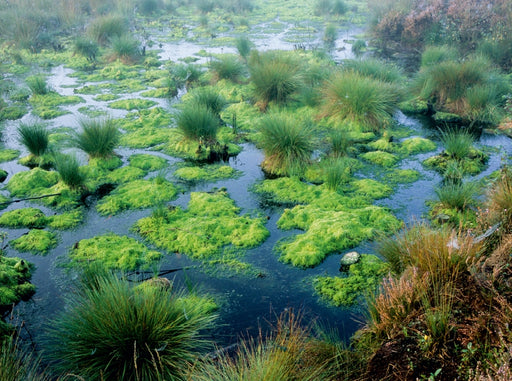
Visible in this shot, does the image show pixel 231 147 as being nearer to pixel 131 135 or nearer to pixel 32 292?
pixel 131 135

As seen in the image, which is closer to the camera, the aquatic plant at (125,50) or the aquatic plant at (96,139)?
the aquatic plant at (96,139)

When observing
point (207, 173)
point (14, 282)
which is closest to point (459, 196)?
point (207, 173)

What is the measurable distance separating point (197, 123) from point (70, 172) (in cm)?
231

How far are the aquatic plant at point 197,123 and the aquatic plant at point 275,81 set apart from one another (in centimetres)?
179

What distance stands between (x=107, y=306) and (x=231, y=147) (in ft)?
15.7

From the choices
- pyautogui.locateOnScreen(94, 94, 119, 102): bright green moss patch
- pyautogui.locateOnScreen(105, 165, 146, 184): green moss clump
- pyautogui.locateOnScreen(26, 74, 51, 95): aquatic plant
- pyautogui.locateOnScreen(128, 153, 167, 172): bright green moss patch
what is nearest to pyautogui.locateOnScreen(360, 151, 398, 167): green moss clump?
pyautogui.locateOnScreen(128, 153, 167, 172): bright green moss patch

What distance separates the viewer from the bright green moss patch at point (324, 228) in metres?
4.89

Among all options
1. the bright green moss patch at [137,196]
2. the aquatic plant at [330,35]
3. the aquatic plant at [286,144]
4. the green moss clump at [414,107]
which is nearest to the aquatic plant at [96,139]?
the bright green moss patch at [137,196]

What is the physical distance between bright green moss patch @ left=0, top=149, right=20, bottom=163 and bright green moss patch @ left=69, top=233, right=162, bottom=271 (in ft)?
10.7

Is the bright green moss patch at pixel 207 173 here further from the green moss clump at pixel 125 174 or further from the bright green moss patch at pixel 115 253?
the bright green moss patch at pixel 115 253

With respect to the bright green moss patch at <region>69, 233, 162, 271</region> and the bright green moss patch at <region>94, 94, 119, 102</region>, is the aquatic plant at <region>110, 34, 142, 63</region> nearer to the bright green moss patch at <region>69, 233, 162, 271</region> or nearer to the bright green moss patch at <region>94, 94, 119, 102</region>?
the bright green moss patch at <region>94, 94, 119, 102</region>

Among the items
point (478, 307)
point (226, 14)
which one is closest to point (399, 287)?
point (478, 307)

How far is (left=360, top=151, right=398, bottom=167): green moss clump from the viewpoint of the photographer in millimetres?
7055

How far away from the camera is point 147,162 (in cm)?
711
